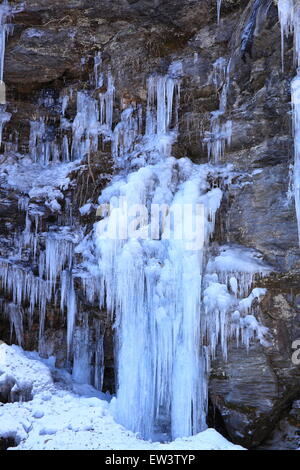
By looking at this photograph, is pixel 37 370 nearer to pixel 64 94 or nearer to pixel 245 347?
pixel 245 347

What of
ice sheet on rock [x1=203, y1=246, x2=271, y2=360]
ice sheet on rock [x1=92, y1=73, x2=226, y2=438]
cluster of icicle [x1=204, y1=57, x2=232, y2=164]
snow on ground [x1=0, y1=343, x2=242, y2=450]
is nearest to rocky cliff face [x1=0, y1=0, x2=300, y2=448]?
cluster of icicle [x1=204, y1=57, x2=232, y2=164]

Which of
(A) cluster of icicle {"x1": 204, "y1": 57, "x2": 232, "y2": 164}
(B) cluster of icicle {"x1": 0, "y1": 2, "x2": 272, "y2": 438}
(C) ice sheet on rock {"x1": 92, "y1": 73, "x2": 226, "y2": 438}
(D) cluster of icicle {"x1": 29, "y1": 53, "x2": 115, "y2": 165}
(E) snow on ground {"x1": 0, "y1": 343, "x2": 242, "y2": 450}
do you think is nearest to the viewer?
(E) snow on ground {"x1": 0, "y1": 343, "x2": 242, "y2": 450}

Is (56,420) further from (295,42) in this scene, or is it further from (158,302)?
(295,42)

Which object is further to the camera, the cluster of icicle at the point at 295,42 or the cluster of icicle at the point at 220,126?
the cluster of icicle at the point at 220,126

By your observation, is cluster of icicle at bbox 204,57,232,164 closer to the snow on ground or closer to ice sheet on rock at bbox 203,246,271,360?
ice sheet on rock at bbox 203,246,271,360

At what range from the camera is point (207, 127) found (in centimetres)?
1070

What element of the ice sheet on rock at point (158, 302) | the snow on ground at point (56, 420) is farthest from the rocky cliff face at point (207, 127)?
the snow on ground at point (56, 420)

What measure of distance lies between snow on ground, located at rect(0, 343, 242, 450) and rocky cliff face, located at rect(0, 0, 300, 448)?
2.04m

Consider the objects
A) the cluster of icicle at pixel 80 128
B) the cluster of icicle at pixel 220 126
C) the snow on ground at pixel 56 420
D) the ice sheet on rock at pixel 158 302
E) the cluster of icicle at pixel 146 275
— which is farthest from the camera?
the cluster of icicle at pixel 80 128

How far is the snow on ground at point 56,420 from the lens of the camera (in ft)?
21.3

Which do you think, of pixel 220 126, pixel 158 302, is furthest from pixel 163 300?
pixel 220 126

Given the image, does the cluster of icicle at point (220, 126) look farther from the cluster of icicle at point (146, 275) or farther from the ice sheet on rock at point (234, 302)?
the ice sheet on rock at point (234, 302)

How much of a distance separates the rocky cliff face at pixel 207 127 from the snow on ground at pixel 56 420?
6.71ft

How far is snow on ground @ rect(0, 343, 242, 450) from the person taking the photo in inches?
256
